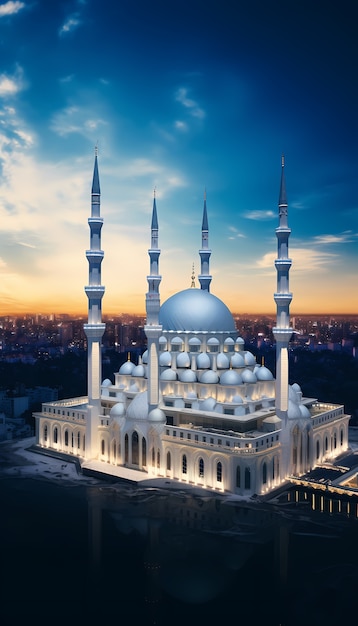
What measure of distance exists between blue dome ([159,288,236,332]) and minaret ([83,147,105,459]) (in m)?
4.98

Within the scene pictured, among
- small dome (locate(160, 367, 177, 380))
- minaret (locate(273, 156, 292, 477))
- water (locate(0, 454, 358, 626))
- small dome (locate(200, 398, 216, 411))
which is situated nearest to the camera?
water (locate(0, 454, 358, 626))

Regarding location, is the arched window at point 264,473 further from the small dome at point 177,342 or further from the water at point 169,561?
the small dome at point 177,342

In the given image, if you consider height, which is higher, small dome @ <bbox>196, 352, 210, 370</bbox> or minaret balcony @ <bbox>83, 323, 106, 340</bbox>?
minaret balcony @ <bbox>83, 323, 106, 340</bbox>

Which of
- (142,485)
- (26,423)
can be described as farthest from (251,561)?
(26,423)

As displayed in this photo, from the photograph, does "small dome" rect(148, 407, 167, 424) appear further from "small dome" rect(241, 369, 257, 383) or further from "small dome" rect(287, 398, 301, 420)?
"small dome" rect(287, 398, 301, 420)

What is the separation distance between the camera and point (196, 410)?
29906 millimetres

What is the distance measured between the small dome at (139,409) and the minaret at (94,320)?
9.42 feet

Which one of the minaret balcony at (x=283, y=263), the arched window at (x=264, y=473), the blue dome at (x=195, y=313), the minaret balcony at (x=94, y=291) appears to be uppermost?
the minaret balcony at (x=283, y=263)

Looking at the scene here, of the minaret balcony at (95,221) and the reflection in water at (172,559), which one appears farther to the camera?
the minaret balcony at (95,221)

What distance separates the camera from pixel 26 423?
1674 inches

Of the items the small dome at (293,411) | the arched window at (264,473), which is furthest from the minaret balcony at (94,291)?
the arched window at (264,473)

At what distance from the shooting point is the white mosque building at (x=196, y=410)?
27.1 m

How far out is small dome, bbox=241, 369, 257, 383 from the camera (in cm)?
3174

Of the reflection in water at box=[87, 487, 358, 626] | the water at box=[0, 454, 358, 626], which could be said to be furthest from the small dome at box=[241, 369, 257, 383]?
the water at box=[0, 454, 358, 626]
